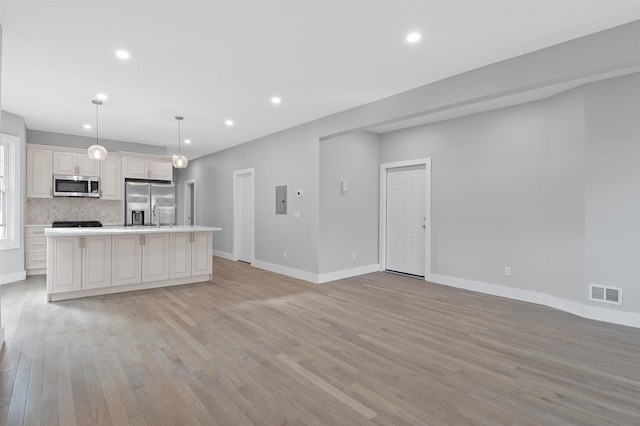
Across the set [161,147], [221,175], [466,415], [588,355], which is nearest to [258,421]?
[466,415]

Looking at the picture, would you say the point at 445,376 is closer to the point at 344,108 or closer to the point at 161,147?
the point at 344,108

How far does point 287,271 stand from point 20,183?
483 centimetres

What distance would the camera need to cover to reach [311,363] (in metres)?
2.66

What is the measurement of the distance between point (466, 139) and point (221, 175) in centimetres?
566

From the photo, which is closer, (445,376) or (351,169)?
(445,376)

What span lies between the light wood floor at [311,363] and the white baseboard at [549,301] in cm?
16

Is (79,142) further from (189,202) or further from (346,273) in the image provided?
(346,273)

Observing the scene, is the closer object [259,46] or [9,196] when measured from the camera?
[259,46]

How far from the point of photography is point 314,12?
99.7 inches

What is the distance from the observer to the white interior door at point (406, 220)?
5.85m

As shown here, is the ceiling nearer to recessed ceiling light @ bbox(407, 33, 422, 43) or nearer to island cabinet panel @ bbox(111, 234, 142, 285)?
recessed ceiling light @ bbox(407, 33, 422, 43)

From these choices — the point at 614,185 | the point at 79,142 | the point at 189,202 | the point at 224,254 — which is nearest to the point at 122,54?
the point at 79,142

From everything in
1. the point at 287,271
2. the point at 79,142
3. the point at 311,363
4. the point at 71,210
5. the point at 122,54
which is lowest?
the point at 311,363

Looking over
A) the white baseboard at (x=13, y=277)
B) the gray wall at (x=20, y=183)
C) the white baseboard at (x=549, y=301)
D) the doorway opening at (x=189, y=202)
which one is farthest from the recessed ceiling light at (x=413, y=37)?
the doorway opening at (x=189, y=202)
